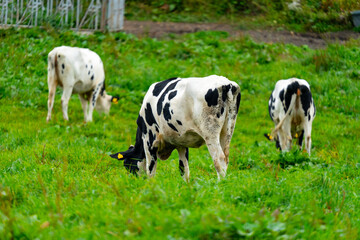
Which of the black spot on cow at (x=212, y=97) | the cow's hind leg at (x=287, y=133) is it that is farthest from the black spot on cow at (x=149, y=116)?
the cow's hind leg at (x=287, y=133)

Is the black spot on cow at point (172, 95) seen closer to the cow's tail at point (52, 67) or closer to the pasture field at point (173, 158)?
the pasture field at point (173, 158)

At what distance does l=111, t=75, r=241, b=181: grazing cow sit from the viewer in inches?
217

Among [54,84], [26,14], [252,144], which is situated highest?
[26,14]

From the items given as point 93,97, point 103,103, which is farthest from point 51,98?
point 103,103

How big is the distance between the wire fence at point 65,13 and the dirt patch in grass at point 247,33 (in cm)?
97

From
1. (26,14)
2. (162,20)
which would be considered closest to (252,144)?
(26,14)

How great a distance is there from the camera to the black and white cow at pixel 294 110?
379 inches

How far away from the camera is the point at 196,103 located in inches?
220

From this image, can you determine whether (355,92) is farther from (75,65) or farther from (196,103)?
(196,103)

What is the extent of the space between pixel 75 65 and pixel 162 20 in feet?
34.5

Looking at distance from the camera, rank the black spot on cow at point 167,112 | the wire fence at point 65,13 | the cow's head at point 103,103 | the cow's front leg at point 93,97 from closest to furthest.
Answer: the black spot on cow at point 167,112 → the cow's front leg at point 93,97 → the cow's head at point 103,103 → the wire fence at point 65,13

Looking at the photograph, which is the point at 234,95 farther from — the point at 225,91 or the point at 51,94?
the point at 51,94

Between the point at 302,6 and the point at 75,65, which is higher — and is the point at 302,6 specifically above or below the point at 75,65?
above

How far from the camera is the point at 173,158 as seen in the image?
8.88m
